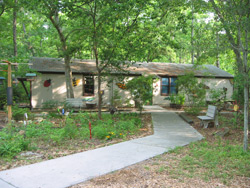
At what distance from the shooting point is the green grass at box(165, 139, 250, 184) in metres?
4.28

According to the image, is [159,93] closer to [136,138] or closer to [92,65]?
[92,65]

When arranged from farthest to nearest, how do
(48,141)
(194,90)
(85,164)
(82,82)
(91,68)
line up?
1. (91,68)
2. (82,82)
3. (194,90)
4. (48,141)
5. (85,164)

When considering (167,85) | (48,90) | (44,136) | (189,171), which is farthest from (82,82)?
(189,171)

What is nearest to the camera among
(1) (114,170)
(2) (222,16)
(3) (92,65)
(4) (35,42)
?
(1) (114,170)

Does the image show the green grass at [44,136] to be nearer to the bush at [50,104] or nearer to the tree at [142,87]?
the tree at [142,87]

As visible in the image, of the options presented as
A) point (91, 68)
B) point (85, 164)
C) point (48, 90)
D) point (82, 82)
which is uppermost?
point (91, 68)

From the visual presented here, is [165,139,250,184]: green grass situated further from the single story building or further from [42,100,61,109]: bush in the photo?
[42,100,61,109]: bush

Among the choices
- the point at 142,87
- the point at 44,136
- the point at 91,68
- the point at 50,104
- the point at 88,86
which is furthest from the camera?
the point at 91,68

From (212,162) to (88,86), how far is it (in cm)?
1398

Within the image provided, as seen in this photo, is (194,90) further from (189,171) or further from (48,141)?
(189,171)

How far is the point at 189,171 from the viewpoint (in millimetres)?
4410

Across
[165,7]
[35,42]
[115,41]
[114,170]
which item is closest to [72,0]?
[115,41]

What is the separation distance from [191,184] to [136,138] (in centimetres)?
383

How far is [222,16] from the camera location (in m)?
7.29
